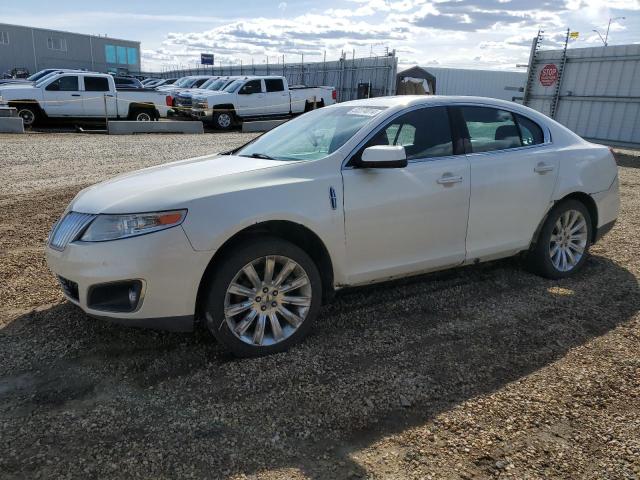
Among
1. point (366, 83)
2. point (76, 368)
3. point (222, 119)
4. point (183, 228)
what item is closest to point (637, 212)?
point (183, 228)

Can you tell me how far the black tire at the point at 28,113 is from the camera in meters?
16.7

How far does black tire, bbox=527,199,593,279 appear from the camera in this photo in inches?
184

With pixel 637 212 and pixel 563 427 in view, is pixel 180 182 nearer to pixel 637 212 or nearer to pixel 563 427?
pixel 563 427

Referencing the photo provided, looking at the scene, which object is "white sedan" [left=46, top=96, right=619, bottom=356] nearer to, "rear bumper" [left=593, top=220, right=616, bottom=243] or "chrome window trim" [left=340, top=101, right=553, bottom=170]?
"chrome window trim" [left=340, top=101, right=553, bottom=170]

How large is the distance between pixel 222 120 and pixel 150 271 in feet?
58.0

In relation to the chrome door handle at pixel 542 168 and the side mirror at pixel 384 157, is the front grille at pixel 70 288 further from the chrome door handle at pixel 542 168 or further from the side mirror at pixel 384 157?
the chrome door handle at pixel 542 168

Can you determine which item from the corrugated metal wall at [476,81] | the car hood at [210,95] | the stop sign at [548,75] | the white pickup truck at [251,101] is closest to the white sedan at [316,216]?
the stop sign at [548,75]

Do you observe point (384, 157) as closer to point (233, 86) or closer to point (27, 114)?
point (27, 114)

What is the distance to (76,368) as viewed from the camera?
322cm

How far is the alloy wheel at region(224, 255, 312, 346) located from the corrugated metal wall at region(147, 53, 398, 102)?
2394 centimetres

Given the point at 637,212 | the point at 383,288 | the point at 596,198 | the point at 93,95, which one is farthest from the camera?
the point at 93,95

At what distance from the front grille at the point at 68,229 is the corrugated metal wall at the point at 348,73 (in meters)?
24.1

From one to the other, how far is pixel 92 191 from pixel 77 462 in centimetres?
187

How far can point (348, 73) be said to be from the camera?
30312 mm
